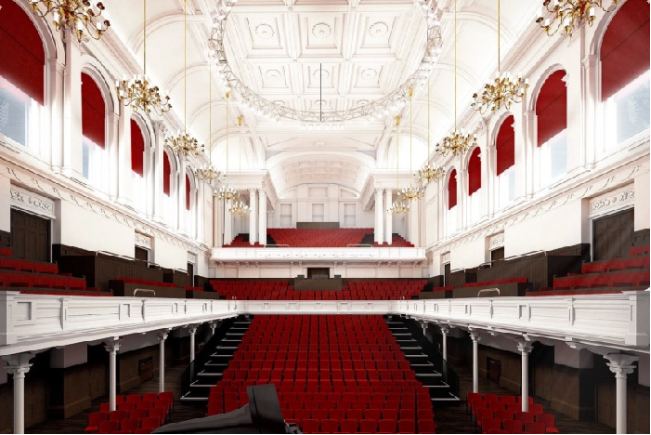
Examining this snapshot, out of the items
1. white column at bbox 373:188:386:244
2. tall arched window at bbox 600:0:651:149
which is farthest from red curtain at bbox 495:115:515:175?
white column at bbox 373:188:386:244

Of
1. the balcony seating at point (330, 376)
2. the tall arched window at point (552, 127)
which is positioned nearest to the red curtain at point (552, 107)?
the tall arched window at point (552, 127)

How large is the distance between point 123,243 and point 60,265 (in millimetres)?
3342

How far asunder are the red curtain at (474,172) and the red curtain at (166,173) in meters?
11.9

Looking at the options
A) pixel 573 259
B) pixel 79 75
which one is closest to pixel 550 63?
pixel 573 259

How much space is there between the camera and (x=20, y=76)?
29.7ft

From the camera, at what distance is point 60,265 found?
1018 centimetres

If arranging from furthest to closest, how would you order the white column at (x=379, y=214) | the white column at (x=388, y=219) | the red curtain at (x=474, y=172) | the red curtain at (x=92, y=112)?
the white column at (x=379, y=214) → the white column at (x=388, y=219) → the red curtain at (x=474, y=172) → the red curtain at (x=92, y=112)

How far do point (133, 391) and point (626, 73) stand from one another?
1443cm

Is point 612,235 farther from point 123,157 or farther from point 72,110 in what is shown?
point 123,157

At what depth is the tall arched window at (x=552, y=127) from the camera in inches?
448

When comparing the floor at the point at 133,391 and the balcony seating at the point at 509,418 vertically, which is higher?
the balcony seating at the point at 509,418

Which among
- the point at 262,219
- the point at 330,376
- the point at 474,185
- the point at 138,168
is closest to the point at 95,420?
the point at 330,376

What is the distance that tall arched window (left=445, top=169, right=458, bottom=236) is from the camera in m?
20.0

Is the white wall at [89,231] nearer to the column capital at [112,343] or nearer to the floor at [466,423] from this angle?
the column capital at [112,343]
